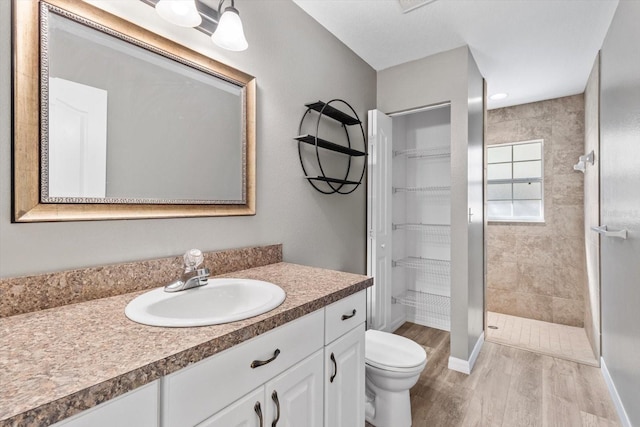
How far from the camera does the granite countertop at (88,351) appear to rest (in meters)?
0.49

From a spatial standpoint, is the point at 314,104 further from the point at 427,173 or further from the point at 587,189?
the point at 587,189

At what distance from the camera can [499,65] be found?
102 inches

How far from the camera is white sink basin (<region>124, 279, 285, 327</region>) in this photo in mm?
821

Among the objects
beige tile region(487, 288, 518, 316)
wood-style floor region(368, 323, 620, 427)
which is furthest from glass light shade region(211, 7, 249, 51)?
beige tile region(487, 288, 518, 316)

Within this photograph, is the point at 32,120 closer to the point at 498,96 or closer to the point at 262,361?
the point at 262,361

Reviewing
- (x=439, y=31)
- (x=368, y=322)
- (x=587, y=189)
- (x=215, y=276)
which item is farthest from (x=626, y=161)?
(x=215, y=276)

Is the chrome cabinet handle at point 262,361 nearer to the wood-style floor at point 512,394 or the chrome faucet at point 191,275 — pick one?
the chrome faucet at point 191,275

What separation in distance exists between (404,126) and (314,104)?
5.42ft

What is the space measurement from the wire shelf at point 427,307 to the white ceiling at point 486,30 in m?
2.20

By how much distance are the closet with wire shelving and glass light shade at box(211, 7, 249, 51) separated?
2010mm

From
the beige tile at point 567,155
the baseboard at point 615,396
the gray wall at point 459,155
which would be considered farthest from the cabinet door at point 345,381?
the beige tile at point 567,155

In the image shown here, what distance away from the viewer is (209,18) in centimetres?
132

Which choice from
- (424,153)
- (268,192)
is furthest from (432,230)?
(268,192)

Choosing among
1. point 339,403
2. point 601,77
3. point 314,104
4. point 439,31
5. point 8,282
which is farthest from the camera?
point 601,77
